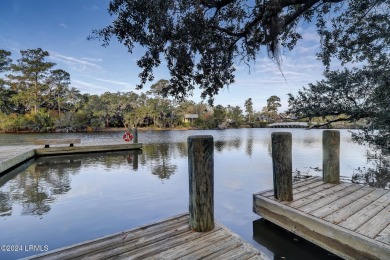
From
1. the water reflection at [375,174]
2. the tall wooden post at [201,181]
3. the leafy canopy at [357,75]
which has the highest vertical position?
the leafy canopy at [357,75]

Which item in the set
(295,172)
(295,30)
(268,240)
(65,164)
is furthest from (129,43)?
(65,164)

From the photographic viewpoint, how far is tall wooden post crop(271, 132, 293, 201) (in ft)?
13.1

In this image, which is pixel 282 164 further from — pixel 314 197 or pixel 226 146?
pixel 226 146

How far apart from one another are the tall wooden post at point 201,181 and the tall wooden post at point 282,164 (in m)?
1.61

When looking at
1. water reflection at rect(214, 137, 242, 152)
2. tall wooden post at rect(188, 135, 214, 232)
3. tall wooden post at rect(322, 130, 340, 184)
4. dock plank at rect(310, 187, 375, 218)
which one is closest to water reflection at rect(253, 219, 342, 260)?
dock plank at rect(310, 187, 375, 218)

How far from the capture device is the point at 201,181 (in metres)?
3.01

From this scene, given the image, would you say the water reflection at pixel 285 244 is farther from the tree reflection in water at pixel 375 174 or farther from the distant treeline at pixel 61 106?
the distant treeline at pixel 61 106

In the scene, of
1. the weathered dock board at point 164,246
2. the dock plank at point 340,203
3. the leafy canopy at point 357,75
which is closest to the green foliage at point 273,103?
the leafy canopy at point 357,75

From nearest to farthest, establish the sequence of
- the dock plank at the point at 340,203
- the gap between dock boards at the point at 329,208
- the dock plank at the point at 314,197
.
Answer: the gap between dock boards at the point at 329,208 < the dock plank at the point at 340,203 < the dock plank at the point at 314,197

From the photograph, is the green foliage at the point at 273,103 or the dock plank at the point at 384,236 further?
the green foliage at the point at 273,103

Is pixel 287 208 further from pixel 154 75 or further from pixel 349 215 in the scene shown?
pixel 154 75

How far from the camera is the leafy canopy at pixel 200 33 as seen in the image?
3.38 metres

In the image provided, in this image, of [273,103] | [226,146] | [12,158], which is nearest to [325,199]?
[12,158]

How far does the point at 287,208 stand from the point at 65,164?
37.0 ft
